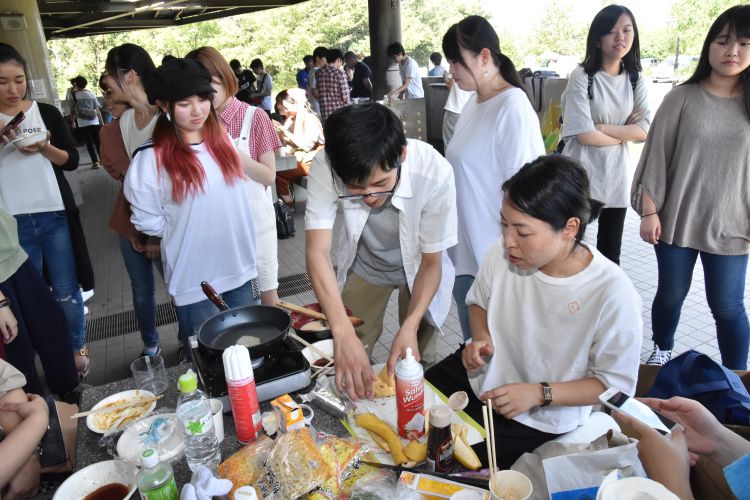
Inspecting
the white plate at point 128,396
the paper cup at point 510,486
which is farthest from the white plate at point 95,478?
the paper cup at point 510,486

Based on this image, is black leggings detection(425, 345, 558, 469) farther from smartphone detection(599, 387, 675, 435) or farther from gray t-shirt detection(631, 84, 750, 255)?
gray t-shirt detection(631, 84, 750, 255)

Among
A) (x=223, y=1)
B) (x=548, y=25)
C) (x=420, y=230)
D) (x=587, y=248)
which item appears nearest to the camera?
(x=587, y=248)

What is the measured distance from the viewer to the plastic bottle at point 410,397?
1120mm

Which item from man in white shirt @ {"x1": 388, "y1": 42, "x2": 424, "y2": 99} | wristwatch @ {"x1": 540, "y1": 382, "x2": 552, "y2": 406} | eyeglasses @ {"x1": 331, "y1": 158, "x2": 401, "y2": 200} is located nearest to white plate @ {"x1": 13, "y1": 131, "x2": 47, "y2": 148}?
eyeglasses @ {"x1": 331, "y1": 158, "x2": 401, "y2": 200}

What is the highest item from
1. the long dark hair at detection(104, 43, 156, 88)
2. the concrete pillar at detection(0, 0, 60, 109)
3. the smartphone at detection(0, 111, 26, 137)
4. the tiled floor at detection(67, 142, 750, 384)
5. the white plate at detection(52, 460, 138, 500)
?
the concrete pillar at detection(0, 0, 60, 109)

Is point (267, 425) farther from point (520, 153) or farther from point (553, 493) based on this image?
point (520, 153)

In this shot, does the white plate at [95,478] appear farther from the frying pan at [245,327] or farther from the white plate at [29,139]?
the white plate at [29,139]

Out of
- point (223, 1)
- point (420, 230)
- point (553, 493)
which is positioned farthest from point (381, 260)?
point (223, 1)

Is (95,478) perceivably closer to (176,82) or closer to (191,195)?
(191,195)

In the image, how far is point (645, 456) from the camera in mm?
954

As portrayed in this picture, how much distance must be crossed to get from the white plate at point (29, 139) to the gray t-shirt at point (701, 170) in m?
2.94

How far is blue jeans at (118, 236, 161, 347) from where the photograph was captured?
2.61m

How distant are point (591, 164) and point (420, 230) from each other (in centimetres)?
160

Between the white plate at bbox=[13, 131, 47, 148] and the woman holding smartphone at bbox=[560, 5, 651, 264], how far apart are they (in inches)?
111
